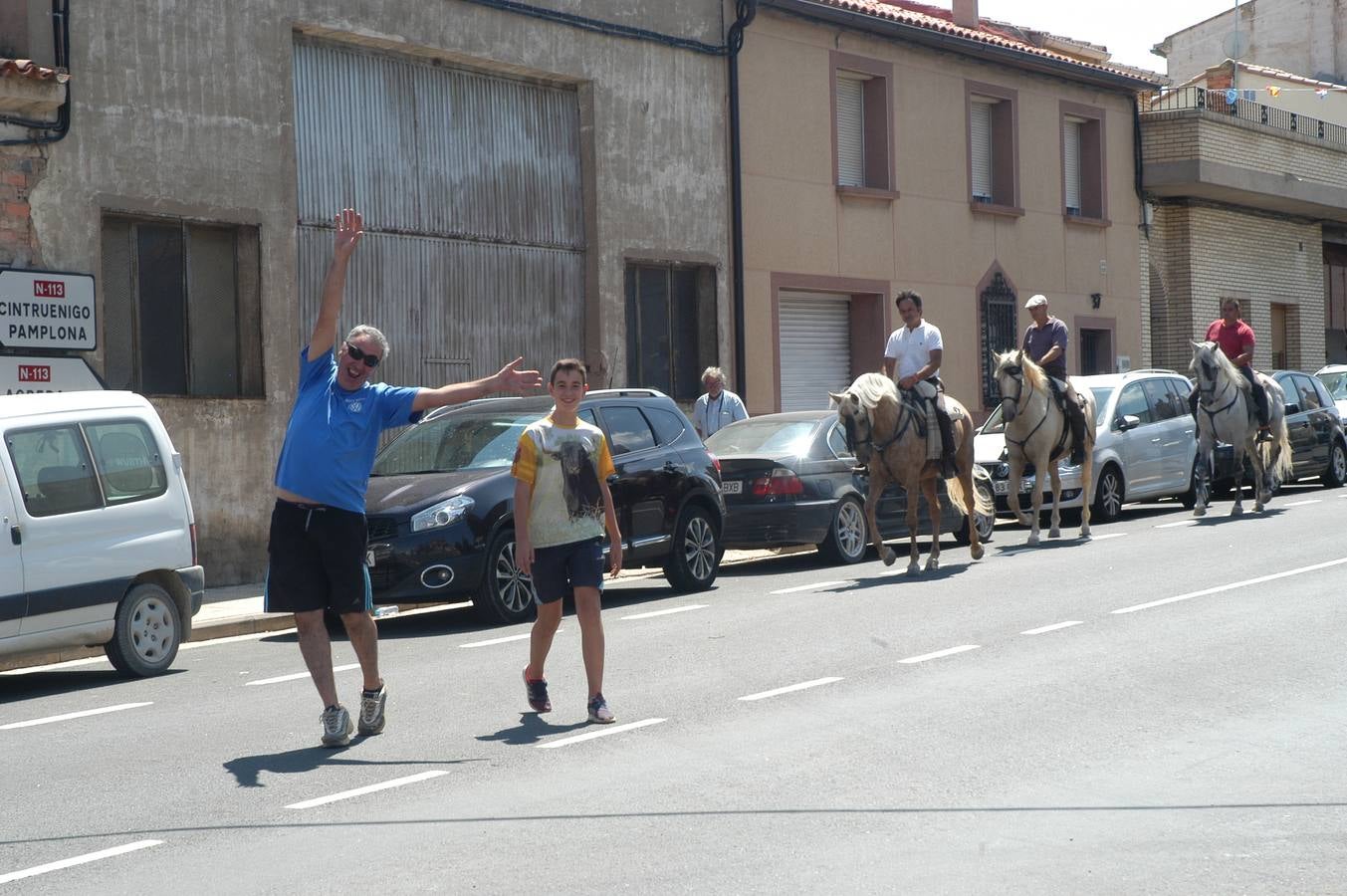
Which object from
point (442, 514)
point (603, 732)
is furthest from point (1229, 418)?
point (603, 732)

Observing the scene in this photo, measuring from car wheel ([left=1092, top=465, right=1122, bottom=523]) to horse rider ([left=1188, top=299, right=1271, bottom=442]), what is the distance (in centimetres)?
118

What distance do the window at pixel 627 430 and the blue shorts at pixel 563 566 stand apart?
5630 mm

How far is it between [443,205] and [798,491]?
6286 millimetres

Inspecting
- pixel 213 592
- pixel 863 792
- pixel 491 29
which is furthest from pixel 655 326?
pixel 863 792

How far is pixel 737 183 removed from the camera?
23.9 meters

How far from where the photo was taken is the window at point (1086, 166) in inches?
1228

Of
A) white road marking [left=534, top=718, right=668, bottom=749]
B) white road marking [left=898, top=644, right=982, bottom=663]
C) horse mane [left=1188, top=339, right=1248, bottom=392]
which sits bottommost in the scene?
white road marking [left=534, top=718, right=668, bottom=749]

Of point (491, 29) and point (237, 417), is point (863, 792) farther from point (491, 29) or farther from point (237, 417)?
point (491, 29)

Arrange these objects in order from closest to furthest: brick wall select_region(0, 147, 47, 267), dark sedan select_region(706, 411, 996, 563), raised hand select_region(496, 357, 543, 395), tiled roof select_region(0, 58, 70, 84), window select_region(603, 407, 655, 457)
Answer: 1. raised hand select_region(496, 357, 543, 395)
2. window select_region(603, 407, 655, 457)
3. tiled roof select_region(0, 58, 70, 84)
4. brick wall select_region(0, 147, 47, 267)
5. dark sedan select_region(706, 411, 996, 563)

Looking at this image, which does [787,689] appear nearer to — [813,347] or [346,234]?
[346,234]

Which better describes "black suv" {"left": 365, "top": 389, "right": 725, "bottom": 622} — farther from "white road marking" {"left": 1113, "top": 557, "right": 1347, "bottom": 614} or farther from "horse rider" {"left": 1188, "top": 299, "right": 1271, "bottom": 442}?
"horse rider" {"left": 1188, "top": 299, "right": 1271, "bottom": 442}

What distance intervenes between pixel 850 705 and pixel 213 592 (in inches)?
382

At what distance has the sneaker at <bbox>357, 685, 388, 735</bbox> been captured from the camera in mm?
8797

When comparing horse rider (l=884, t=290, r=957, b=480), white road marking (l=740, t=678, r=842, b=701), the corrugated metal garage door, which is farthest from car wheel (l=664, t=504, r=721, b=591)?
the corrugated metal garage door
